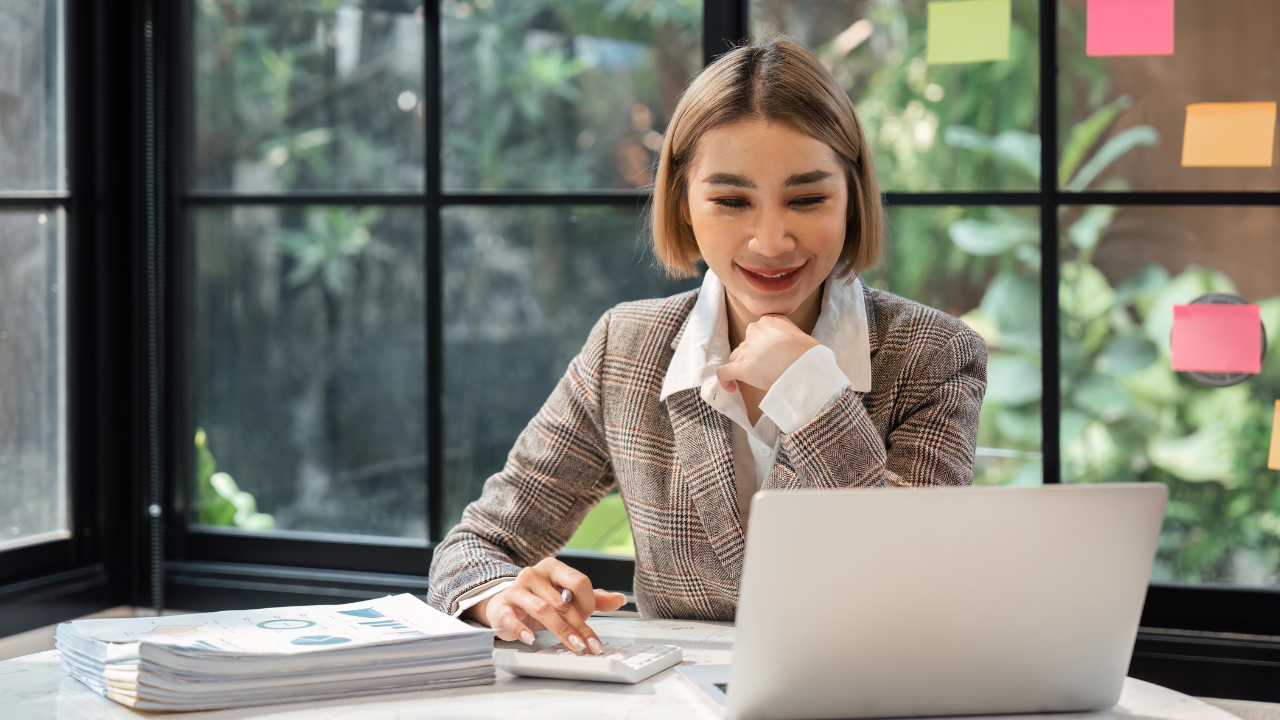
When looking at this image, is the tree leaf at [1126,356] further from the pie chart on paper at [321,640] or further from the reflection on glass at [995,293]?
the pie chart on paper at [321,640]

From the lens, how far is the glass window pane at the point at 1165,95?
1744 millimetres

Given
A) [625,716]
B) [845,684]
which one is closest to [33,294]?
[625,716]

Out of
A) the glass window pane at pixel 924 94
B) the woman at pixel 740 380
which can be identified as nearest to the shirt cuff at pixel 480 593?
the woman at pixel 740 380

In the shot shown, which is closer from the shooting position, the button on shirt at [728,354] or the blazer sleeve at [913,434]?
the blazer sleeve at [913,434]

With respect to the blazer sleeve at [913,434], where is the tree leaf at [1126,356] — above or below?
above

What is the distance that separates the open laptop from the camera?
0.77 metres

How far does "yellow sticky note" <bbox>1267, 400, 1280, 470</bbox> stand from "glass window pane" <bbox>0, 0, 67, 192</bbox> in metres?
2.30

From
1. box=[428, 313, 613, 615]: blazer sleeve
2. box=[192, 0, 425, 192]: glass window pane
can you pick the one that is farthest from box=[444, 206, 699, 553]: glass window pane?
A: box=[428, 313, 613, 615]: blazer sleeve

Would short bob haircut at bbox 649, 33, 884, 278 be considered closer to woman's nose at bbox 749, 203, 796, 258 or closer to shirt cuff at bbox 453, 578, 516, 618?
woman's nose at bbox 749, 203, 796, 258

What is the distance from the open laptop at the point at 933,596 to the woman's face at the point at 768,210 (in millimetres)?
606

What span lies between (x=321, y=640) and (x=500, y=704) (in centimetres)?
18

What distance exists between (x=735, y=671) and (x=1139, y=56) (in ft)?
4.73

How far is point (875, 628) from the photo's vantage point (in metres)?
0.80

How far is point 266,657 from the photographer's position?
3.02ft
